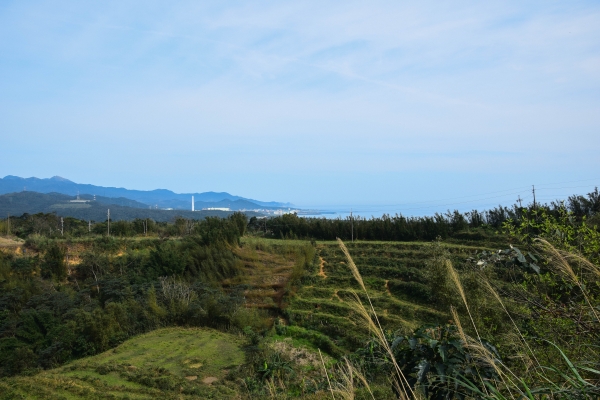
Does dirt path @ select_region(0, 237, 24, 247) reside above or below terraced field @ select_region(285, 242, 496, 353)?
above

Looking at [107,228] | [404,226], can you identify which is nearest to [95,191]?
[107,228]

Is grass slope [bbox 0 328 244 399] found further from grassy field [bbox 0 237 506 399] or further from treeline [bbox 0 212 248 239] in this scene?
treeline [bbox 0 212 248 239]

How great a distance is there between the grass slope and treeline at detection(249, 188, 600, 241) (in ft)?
39.2

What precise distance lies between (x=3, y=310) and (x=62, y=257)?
620cm

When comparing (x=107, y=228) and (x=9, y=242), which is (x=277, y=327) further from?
(x=107, y=228)

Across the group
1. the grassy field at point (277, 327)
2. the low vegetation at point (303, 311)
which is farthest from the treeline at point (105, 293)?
the grassy field at point (277, 327)

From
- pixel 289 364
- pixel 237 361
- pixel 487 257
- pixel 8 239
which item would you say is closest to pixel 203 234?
pixel 8 239

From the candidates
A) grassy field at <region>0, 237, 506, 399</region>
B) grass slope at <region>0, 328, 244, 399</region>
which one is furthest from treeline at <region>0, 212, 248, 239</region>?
grass slope at <region>0, 328, 244, 399</region>

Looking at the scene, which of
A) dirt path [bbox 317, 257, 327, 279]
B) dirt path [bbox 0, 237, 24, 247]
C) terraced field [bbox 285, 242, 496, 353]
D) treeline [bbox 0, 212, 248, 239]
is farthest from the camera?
treeline [bbox 0, 212, 248, 239]

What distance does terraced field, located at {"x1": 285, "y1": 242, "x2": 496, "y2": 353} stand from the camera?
47.5 ft

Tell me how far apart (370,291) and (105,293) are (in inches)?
361

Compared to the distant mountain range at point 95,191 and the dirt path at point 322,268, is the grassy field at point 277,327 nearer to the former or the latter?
the dirt path at point 322,268

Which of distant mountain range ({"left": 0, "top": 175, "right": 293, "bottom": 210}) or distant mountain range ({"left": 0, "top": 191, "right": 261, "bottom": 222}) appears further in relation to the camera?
distant mountain range ({"left": 0, "top": 175, "right": 293, "bottom": 210})

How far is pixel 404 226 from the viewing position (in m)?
23.4
